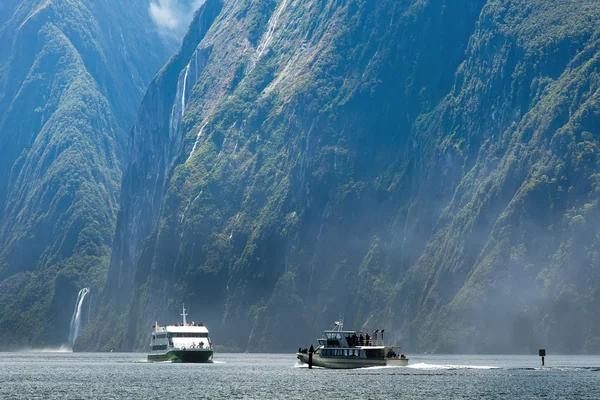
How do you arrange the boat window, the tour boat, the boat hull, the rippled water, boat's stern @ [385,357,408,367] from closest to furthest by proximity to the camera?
the rippled water
the tour boat
the boat hull
the boat window
boat's stern @ [385,357,408,367]

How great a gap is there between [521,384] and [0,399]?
58482 mm

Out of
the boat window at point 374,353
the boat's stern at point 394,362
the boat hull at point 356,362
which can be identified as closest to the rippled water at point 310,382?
the boat's stern at point 394,362

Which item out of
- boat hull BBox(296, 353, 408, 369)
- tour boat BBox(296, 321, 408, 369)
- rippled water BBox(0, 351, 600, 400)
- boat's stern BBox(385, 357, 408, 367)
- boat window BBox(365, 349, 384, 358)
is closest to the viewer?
rippled water BBox(0, 351, 600, 400)

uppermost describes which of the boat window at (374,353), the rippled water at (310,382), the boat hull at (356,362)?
the boat window at (374,353)

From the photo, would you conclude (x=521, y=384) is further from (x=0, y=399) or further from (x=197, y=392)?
(x=0, y=399)

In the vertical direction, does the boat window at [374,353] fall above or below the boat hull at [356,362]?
above

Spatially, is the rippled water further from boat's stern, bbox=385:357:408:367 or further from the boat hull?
the boat hull

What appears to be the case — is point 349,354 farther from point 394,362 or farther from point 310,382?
point 310,382

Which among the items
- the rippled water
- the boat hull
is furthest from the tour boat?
the rippled water

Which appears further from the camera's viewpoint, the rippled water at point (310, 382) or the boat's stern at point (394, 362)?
the boat's stern at point (394, 362)

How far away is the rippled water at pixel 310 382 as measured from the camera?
12438 centimetres

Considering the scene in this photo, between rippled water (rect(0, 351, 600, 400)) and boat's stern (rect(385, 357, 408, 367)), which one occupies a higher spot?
boat's stern (rect(385, 357, 408, 367))

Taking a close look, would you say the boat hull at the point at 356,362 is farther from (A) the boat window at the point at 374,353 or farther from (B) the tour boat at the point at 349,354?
(A) the boat window at the point at 374,353

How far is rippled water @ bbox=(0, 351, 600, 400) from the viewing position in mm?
124375
